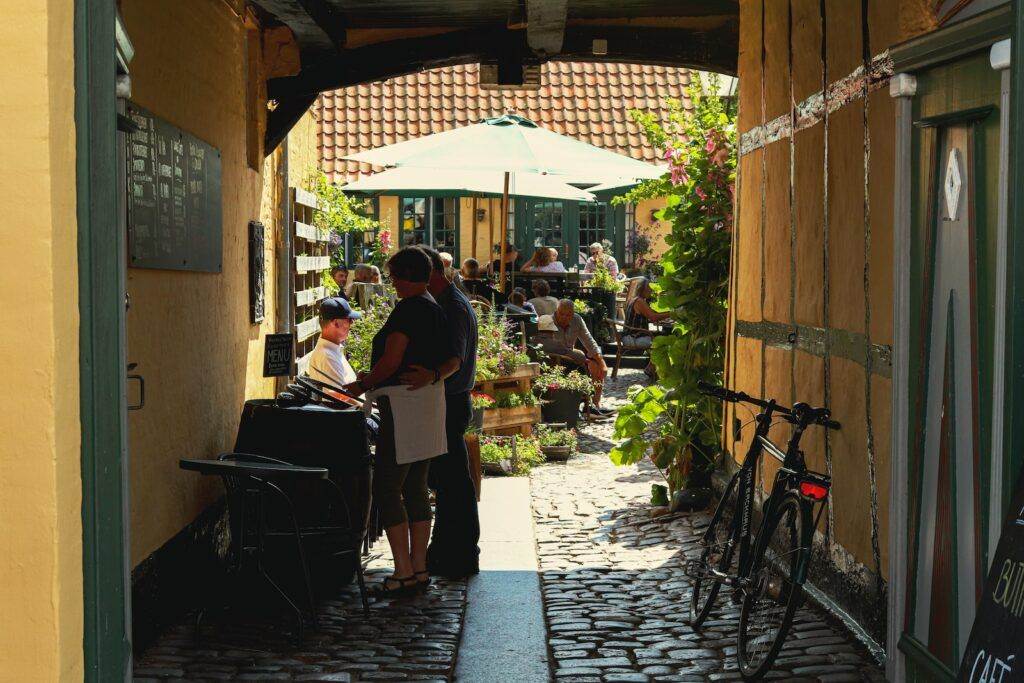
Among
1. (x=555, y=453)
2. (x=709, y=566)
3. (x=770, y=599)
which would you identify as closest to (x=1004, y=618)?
(x=770, y=599)

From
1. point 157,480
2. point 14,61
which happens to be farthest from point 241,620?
point 14,61

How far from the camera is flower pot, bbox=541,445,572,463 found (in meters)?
10.8

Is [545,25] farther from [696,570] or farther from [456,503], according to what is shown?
[696,570]

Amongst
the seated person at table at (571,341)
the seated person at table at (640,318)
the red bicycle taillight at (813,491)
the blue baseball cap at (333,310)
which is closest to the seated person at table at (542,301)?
the seated person at table at (571,341)

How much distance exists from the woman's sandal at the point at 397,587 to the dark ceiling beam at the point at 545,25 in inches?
130

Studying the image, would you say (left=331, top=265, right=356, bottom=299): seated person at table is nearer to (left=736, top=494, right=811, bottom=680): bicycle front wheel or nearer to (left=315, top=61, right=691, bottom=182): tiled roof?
(left=315, top=61, right=691, bottom=182): tiled roof

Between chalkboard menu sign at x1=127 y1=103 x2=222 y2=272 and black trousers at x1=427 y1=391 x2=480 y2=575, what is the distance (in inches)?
58.3

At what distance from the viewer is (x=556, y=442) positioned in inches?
434

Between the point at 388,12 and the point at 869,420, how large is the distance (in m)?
4.27

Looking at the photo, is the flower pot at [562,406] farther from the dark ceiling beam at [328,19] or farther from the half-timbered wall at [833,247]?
the dark ceiling beam at [328,19]

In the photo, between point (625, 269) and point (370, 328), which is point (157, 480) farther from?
point (625, 269)

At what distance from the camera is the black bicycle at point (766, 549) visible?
481cm

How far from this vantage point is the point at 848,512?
5652 mm

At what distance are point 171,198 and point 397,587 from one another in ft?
6.99
